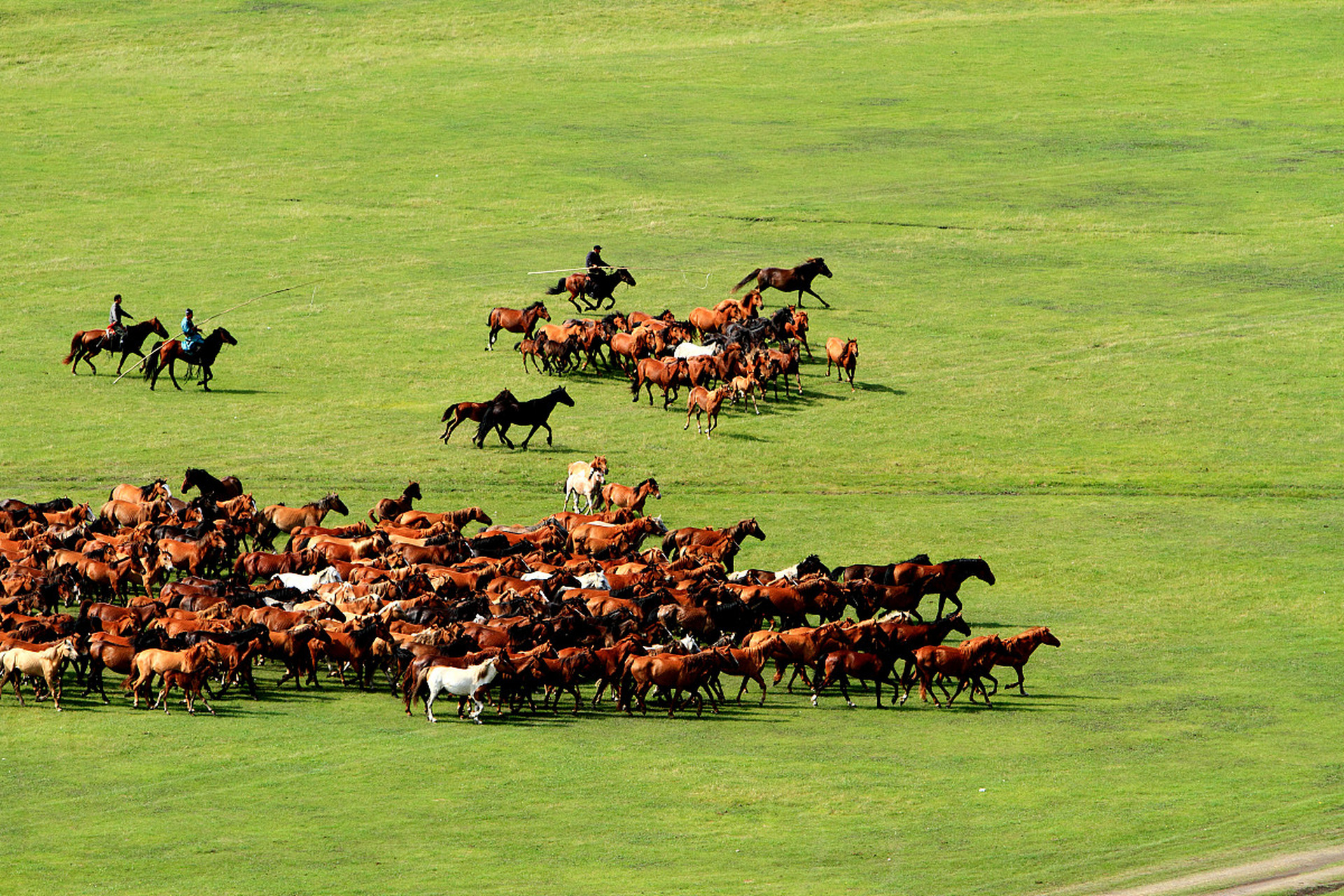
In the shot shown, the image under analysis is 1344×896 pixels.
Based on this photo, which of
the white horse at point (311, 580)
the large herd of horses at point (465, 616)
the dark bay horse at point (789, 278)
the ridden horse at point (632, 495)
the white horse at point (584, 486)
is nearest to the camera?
the large herd of horses at point (465, 616)

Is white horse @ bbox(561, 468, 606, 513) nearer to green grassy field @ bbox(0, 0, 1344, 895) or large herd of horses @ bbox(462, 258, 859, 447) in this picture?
green grassy field @ bbox(0, 0, 1344, 895)

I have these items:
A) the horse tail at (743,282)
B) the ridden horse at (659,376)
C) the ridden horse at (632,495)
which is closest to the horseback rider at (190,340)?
the ridden horse at (659,376)

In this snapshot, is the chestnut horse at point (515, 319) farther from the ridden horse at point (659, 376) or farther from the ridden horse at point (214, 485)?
the ridden horse at point (214, 485)

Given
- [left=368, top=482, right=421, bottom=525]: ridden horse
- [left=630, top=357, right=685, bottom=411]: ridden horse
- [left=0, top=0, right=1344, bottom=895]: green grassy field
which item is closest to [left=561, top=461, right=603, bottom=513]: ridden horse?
[left=0, top=0, right=1344, bottom=895]: green grassy field

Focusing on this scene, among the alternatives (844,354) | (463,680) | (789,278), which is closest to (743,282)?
(789,278)

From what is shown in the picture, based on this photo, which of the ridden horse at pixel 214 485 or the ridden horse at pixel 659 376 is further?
the ridden horse at pixel 659 376

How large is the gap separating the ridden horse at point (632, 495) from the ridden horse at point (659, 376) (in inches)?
316

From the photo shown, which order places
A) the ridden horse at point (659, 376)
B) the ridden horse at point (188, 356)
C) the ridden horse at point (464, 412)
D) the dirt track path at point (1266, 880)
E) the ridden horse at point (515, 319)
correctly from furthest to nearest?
1. the ridden horse at point (515, 319)
2. the ridden horse at point (188, 356)
3. the ridden horse at point (659, 376)
4. the ridden horse at point (464, 412)
5. the dirt track path at point (1266, 880)

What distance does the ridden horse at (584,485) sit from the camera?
33625mm

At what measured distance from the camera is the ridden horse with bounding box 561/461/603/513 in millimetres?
33625

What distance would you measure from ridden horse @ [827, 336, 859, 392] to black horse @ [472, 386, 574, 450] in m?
7.45

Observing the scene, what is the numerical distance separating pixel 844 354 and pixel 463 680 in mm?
21756

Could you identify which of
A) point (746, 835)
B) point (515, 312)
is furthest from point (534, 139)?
point (746, 835)

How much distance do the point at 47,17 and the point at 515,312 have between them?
5371 centimetres
